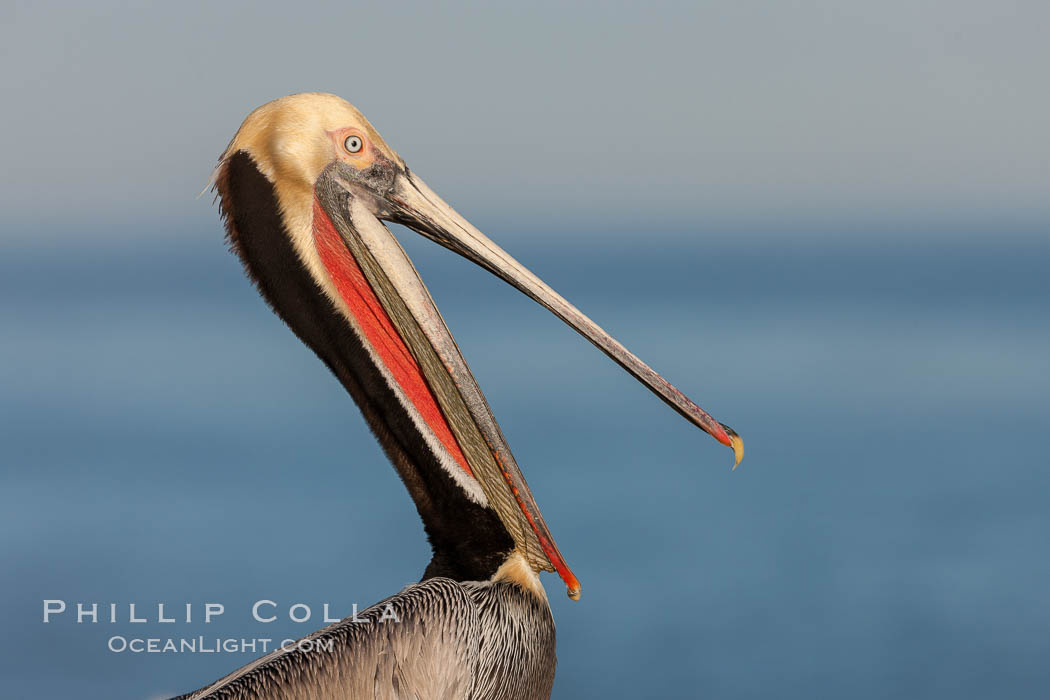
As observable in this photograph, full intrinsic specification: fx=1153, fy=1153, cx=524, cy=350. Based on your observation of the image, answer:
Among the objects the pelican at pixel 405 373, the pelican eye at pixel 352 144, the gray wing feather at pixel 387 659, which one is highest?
the pelican eye at pixel 352 144

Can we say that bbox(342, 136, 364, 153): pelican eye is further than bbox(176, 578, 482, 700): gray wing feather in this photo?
Yes

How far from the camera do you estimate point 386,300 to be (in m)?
2.88

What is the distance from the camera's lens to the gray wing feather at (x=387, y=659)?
106 inches

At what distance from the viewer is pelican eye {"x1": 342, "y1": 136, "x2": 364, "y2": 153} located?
9.37 feet

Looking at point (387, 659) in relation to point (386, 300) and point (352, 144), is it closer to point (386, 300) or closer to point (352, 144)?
point (386, 300)

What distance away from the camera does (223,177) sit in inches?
113

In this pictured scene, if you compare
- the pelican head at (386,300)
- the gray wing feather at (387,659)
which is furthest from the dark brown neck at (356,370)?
the gray wing feather at (387,659)

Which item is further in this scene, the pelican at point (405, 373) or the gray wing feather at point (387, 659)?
the pelican at point (405, 373)

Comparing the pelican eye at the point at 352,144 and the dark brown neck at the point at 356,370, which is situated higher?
the pelican eye at the point at 352,144

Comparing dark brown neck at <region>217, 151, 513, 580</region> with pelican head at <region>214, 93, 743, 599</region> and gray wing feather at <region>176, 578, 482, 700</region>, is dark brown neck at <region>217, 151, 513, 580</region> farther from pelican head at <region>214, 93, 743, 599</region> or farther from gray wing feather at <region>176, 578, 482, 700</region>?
gray wing feather at <region>176, 578, 482, 700</region>

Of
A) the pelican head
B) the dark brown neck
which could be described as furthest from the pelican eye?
the dark brown neck

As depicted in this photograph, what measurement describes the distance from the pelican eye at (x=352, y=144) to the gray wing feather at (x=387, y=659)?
1096 millimetres

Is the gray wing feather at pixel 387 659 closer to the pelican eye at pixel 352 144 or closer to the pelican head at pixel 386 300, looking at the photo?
the pelican head at pixel 386 300

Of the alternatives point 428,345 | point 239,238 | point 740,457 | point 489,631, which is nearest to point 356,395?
point 428,345
